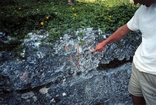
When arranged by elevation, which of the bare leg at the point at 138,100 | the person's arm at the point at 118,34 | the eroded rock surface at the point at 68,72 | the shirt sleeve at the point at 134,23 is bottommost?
the bare leg at the point at 138,100

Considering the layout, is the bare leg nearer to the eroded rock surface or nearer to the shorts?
the shorts

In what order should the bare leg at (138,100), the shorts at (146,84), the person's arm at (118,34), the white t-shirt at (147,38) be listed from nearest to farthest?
the white t-shirt at (147,38), the shorts at (146,84), the person's arm at (118,34), the bare leg at (138,100)

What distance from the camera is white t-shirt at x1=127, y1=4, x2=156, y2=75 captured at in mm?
1662

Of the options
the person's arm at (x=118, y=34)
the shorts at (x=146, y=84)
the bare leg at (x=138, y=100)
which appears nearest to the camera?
the shorts at (x=146, y=84)

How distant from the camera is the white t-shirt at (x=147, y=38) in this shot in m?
1.66

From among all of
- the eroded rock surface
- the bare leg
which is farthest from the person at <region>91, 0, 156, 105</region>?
the eroded rock surface

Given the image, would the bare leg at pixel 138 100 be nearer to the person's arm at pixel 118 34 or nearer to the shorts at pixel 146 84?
the shorts at pixel 146 84

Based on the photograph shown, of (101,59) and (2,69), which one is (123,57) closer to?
(101,59)

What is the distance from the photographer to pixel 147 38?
5.70 ft

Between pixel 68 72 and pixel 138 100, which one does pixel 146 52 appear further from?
pixel 68 72

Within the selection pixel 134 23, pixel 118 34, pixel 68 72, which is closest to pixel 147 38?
pixel 134 23

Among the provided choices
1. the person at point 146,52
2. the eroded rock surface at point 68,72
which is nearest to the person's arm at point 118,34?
the person at point 146,52

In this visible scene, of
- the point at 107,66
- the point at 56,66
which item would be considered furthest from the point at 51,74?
the point at 107,66

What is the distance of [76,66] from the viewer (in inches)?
92.8
